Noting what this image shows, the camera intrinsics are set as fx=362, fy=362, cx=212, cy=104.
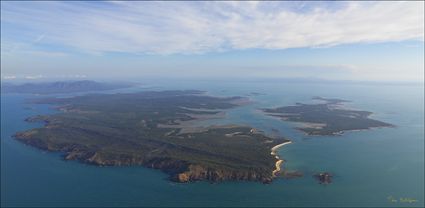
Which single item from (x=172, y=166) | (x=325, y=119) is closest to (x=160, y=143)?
(x=172, y=166)

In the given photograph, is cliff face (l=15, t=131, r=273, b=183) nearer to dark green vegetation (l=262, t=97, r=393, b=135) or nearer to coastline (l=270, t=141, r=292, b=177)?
coastline (l=270, t=141, r=292, b=177)

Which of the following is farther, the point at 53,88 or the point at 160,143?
the point at 53,88

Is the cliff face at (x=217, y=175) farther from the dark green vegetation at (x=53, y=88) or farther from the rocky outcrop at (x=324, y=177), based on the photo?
the dark green vegetation at (x=53, y=88)

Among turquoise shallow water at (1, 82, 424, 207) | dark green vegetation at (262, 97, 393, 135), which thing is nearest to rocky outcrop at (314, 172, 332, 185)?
turquoise shallow water at (1, 82, 424, 207)

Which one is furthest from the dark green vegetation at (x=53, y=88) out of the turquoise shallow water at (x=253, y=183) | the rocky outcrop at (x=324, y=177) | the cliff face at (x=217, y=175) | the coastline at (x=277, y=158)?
the rocky outcrop at (x=324, y=177)

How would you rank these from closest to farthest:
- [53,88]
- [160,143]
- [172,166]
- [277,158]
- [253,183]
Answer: [253,183] < [172,166] < [277,158] < [160,143] < [53,88]

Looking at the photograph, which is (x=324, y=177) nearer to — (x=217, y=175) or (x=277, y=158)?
A: (x=277, y=158)
